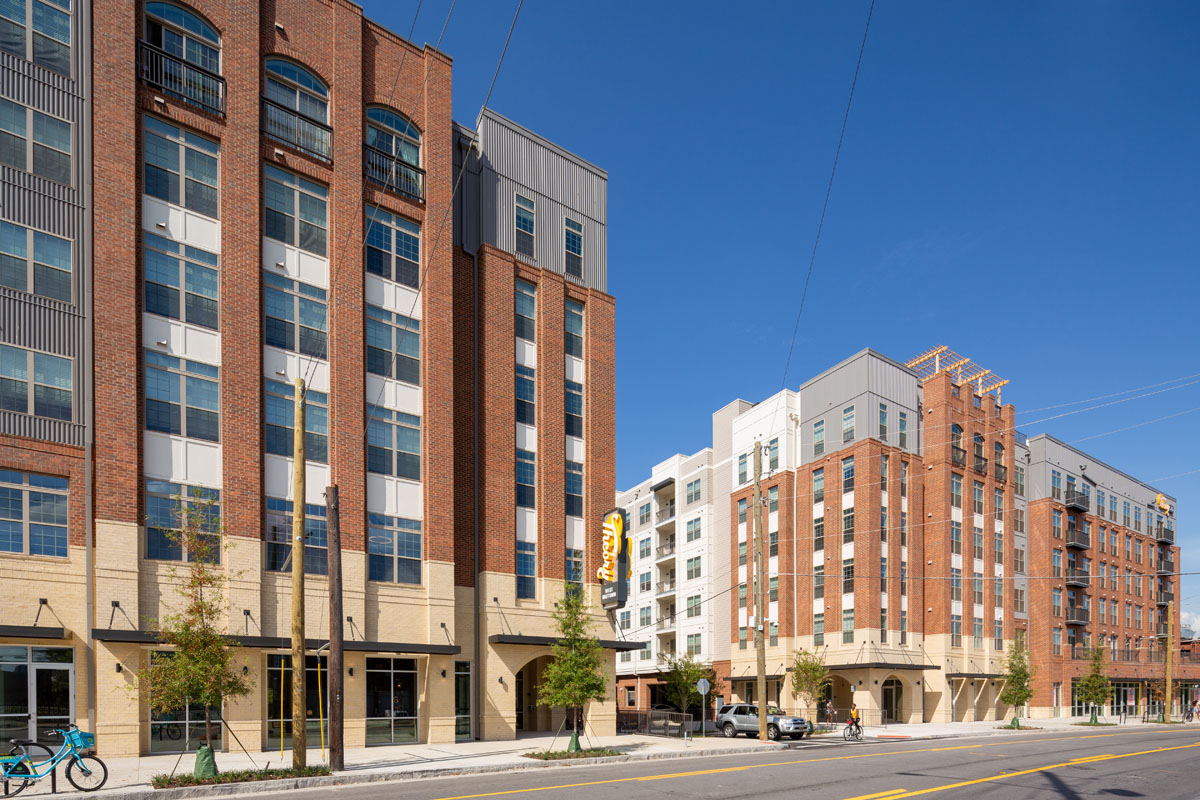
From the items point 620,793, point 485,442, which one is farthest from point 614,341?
point 620,793

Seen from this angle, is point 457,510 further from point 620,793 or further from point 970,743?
point 970,743

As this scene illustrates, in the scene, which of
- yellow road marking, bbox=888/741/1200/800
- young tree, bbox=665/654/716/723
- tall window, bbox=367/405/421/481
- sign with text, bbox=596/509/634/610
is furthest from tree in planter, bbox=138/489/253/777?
young tree, bbox=665/654/716/723

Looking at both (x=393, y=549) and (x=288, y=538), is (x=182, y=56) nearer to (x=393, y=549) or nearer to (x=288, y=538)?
(x=288, y=538)

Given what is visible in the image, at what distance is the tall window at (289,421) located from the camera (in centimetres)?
2991

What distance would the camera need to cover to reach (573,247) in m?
40.9

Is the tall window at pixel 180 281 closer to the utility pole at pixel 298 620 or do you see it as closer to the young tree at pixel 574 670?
the utility pole at pixel 298 620

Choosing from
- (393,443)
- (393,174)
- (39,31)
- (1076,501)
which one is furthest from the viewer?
(1076,501)

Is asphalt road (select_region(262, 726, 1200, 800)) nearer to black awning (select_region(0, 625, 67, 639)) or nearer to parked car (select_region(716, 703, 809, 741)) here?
parked car (select_region(716, 703, 809, 741))

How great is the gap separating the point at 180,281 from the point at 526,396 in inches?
566

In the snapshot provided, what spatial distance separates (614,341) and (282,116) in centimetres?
1685

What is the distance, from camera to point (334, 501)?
2245 cm

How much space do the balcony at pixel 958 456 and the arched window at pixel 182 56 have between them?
49.9 m

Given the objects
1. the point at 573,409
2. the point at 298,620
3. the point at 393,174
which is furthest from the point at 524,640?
the point at 393,174

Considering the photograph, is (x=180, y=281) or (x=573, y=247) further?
(x=573, y=247)
